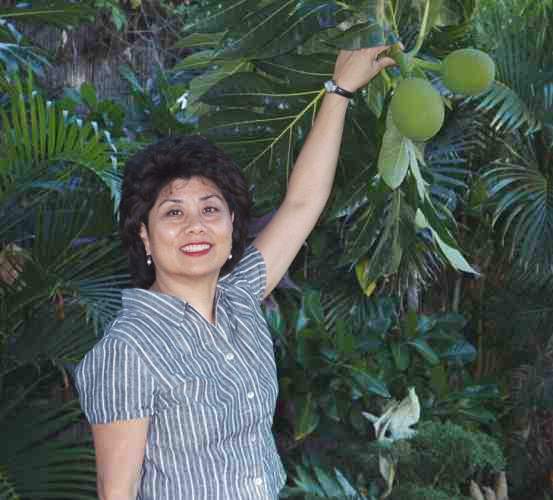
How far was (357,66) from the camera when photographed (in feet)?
4.34

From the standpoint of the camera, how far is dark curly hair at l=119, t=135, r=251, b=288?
4.72ft

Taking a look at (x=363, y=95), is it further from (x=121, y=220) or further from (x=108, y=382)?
(x=108, y=382)

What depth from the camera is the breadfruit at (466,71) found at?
1.12m

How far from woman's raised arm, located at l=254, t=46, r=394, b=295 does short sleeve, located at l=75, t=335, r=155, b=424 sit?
1.22ft

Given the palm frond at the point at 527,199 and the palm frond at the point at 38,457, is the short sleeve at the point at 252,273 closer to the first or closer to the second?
the palm frond at the point at 38,457

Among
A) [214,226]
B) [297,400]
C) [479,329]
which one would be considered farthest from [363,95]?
[479,329]

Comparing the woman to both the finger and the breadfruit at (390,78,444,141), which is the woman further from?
the breadfruit at (390,78,444,141)

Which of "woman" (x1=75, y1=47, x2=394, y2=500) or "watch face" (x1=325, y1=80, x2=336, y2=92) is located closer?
"woman" (x1=75, y1=47, x2=394, y2=500)

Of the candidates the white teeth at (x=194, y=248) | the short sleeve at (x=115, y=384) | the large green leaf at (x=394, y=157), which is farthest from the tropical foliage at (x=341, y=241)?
the short sleeve at (x=115, y=384)

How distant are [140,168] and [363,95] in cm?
35

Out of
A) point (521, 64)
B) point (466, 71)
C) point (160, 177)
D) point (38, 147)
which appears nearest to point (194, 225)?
point (160, 177)

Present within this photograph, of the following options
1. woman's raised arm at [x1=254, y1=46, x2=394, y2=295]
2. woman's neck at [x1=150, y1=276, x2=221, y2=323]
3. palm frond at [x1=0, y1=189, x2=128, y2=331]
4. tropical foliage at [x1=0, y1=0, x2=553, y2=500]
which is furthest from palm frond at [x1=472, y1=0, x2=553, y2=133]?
woman's neck at [x1=150, y1=276, x2=221, y2=323]

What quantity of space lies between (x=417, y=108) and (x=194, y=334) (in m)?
0.48

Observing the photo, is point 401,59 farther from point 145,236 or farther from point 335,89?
point 145,236
